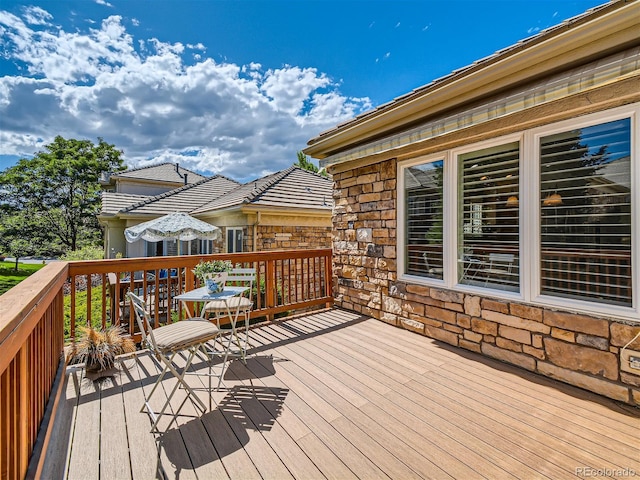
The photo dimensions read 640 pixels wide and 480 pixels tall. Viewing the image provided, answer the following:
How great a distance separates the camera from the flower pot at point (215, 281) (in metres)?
3.15

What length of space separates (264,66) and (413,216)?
10.1m

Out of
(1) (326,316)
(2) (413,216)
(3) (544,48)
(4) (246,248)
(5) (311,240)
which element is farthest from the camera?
(5) (311,240)

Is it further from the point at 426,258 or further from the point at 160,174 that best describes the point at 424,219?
the point at 160,174

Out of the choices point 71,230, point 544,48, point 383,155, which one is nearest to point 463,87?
point 544,48

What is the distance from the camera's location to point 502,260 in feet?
10.5

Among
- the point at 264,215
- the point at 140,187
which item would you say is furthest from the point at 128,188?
the point at 264,215

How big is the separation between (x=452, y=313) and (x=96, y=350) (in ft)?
12.8

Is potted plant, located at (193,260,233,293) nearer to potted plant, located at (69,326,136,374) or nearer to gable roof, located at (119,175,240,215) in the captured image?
potted plant, located at (69,326,136,374)

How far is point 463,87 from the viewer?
9.26 feet

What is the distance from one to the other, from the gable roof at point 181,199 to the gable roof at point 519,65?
10.1m

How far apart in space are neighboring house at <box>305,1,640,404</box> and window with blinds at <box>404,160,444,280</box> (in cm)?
2

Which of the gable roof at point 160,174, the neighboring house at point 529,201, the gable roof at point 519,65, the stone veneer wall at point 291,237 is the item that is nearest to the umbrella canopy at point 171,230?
the stone veneer wall at point 291,237

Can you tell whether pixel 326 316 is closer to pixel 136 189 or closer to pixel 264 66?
pixel 264 66

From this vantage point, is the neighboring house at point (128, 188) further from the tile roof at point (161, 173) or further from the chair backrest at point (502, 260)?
the chair backrest at point (502, 260)
